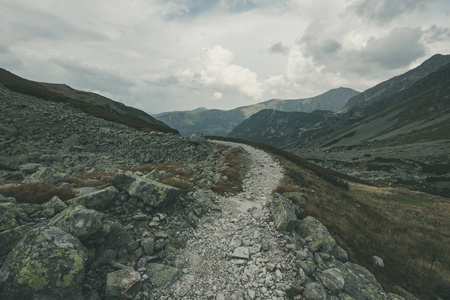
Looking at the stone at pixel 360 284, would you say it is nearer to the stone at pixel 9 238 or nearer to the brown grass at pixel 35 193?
the stone at pixel 9 238

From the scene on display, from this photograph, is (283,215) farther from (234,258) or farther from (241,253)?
(234,258)

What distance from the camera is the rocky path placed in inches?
277

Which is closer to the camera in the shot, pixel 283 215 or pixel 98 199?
pixel 98 199

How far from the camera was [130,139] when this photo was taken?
114ft

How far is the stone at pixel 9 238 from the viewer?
Answer: 19.8 ft

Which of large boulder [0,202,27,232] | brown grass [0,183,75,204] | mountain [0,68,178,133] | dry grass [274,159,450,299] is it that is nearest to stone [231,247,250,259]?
dry grass [274,159,450,299]

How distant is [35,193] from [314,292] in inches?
Result: 507

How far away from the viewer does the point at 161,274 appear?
7.29 meters

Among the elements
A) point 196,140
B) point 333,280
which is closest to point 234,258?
point 333,280

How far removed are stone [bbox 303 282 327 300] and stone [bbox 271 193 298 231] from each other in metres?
3.38

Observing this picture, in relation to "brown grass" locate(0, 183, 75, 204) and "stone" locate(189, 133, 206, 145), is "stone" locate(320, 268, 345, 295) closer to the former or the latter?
"brown grass" locate(0, 183, 75, 204)

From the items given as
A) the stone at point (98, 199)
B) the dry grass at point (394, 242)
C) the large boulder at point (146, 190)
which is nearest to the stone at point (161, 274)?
the large boulder at point (146, 190)

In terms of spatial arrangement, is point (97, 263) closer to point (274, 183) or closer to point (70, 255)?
point (70, 255)

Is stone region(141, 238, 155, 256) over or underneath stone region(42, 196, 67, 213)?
underneath
